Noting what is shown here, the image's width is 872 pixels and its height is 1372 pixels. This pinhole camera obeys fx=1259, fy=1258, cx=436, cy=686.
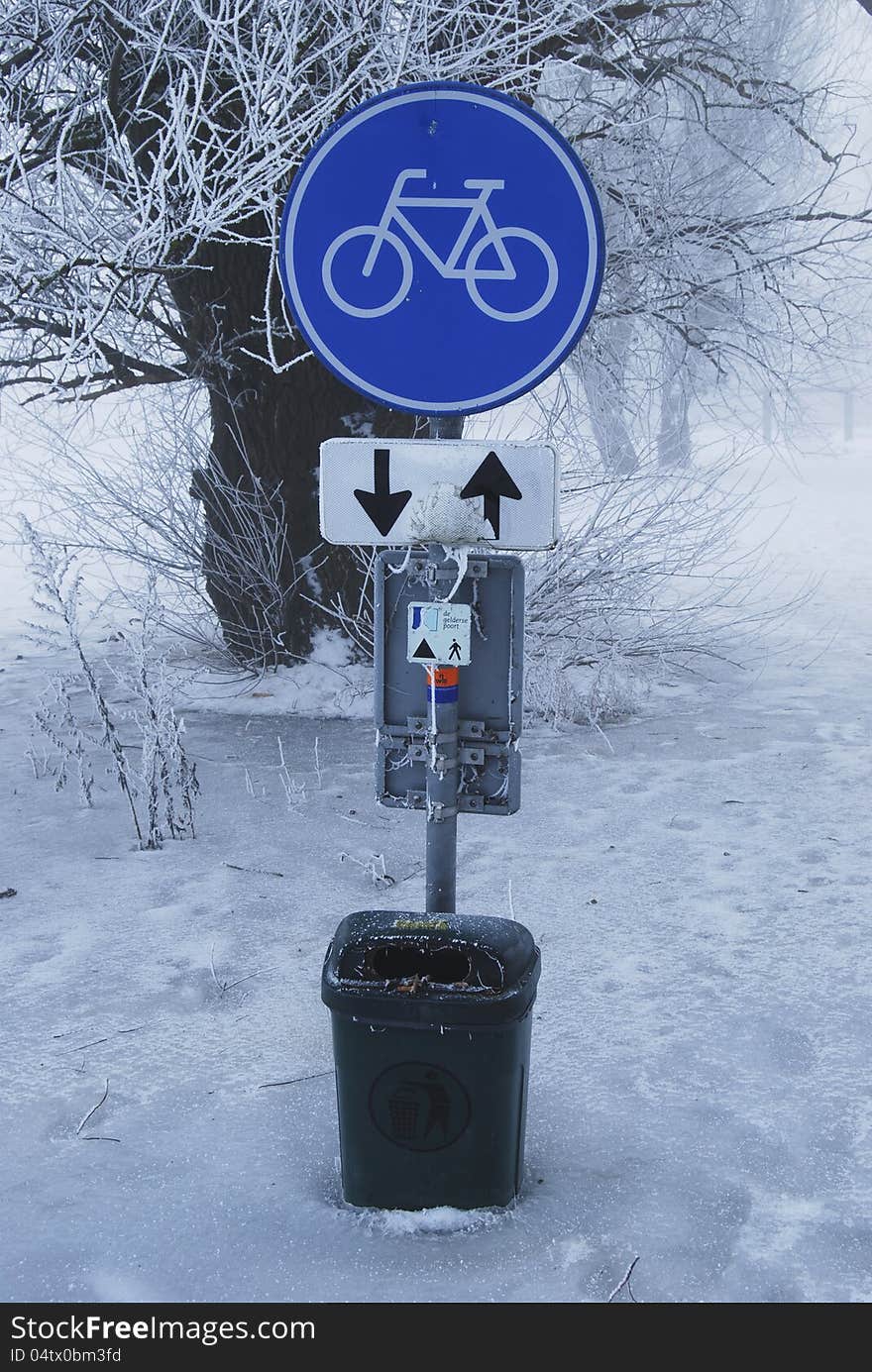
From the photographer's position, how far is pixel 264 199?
6895 mm

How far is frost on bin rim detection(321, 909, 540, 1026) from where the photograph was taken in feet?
8.83

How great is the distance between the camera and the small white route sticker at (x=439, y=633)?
2.83 metres

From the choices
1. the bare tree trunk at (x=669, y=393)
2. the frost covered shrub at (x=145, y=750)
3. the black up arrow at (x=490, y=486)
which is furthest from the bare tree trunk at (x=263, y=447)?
the black up arrow at (x=490, y=486)

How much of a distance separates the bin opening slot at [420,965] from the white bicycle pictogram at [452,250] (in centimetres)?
144

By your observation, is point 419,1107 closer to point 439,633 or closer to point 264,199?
point 439,633

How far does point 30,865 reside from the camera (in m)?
5.23

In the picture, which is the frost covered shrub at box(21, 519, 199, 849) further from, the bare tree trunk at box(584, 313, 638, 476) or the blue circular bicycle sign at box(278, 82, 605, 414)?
the bare tree trunk at box(584, 313, 638, 476)

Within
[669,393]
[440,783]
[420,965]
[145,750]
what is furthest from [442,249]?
[669,393]

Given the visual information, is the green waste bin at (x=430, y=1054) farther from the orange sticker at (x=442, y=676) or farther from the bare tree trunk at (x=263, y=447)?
the bare tree trunk at (x=263, y=447)

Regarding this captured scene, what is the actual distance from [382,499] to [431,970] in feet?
3.55

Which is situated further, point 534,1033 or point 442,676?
point 534,1033

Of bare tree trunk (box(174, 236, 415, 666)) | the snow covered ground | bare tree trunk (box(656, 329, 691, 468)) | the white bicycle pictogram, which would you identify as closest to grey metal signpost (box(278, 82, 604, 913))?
the white bicycle pictogram

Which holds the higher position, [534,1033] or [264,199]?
[264,199]
